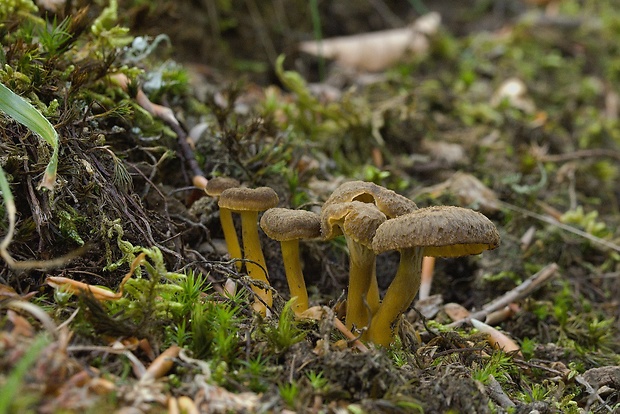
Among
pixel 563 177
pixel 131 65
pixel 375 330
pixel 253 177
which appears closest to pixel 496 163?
pixel 563 177

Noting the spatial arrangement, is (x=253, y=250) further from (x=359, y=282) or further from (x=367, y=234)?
(x=367, y=234)

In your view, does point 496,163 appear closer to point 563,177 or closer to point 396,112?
point 563,177

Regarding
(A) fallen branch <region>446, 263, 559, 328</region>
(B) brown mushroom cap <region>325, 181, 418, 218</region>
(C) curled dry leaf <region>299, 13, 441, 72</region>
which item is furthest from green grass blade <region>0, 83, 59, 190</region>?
(C) curled dry leaf <region>299, 13, 441, 72</region>

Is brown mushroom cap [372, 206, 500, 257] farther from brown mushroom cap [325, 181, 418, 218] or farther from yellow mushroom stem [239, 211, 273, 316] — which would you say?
yellow mushroom stem [239, 211, 273, 316]

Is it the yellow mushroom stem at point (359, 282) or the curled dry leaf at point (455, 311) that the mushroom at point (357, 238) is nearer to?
the yellow mushroom stem at point (359, 282)

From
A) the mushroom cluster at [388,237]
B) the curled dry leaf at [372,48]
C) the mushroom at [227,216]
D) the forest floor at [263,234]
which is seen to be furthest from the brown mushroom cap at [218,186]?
the curled dry leaf at [372,48]
